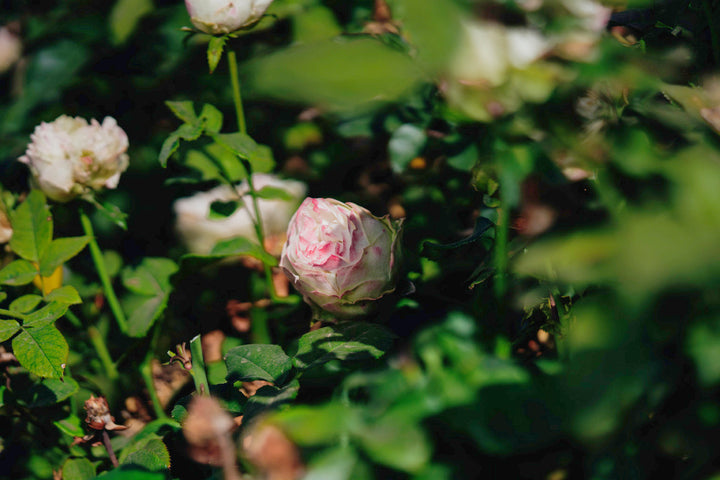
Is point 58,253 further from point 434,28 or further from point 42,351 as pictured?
point 434,28

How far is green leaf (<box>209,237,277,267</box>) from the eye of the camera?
0.96m

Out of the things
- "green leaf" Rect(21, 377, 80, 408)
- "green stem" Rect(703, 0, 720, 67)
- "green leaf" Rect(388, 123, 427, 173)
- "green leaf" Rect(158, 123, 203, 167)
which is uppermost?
"green stem" Rect(703, 0, 720, 67)

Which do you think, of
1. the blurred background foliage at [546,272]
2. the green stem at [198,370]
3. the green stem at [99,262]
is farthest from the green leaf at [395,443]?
the green stem at [99,262]

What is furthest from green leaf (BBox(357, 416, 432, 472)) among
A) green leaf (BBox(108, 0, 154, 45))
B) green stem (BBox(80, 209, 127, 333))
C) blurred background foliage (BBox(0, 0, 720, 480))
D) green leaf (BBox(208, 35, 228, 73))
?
green leaf (BBox(108, 0, 154, 45))

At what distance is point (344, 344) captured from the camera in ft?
2.35

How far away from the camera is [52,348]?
77 cm

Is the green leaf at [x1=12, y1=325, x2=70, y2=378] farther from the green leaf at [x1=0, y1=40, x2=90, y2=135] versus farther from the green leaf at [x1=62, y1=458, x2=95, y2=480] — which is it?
the green leaf at [x1=0, y1=40, x2=90, y2=135]

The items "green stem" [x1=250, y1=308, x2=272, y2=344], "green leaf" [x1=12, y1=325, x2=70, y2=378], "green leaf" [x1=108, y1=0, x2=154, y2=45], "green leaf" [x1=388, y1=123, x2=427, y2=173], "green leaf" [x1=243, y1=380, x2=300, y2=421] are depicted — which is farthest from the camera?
"green leaf" [x1=108, y1=0, x2=154, y2=45]

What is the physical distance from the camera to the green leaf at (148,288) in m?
1.06

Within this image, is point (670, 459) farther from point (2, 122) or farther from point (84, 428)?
point (2, 122)

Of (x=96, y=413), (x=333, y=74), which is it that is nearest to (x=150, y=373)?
(x=96, y=413)

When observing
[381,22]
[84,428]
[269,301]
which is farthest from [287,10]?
[84,428]

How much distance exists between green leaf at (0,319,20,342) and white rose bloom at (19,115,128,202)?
0.28m

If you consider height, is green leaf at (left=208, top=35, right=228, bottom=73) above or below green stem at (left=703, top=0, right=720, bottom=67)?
below
